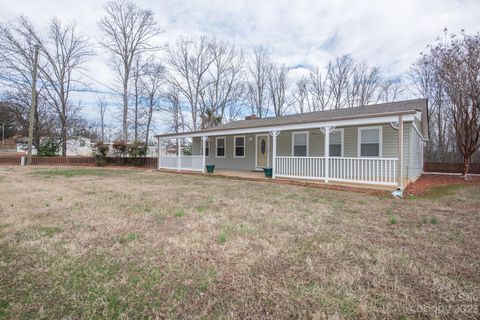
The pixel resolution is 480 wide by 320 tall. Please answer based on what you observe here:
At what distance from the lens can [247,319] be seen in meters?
1.82

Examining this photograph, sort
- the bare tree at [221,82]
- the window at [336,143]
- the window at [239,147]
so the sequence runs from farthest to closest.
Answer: the bare tree at [221,82], the window at [239,147], the window at [336,143]

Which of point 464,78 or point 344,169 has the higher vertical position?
point 464,78

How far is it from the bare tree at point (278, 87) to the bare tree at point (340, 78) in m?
5.06

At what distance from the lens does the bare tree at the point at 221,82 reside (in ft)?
87.4

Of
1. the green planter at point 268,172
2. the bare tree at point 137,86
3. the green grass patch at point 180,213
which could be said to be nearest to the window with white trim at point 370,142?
the green planter at point 268,172

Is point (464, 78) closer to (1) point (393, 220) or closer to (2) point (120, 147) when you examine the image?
(1) point (393, 220)

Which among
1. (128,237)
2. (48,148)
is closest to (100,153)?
(48,148)

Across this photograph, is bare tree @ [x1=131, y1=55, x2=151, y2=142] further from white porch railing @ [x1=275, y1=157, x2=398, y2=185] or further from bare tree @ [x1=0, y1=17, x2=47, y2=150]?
white porch railing @ [x1=275, y1=157, x2=398, y2=185]

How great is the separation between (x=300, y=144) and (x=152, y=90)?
19464 millimetres

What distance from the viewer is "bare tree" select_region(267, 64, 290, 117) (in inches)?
1103

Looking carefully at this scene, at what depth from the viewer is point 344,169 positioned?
8.92 metres

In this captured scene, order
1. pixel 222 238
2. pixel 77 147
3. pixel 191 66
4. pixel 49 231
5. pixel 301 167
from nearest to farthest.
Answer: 1. pixel 222 238
2. pixel 49 231
3. pixel 301 167
4. pixel 191 66
5. pixel 77 147

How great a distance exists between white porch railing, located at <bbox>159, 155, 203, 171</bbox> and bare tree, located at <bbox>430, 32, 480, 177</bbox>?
13.5 meters

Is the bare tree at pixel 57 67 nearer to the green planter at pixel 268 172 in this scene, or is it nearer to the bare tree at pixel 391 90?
the green planter at pixel 268 172
